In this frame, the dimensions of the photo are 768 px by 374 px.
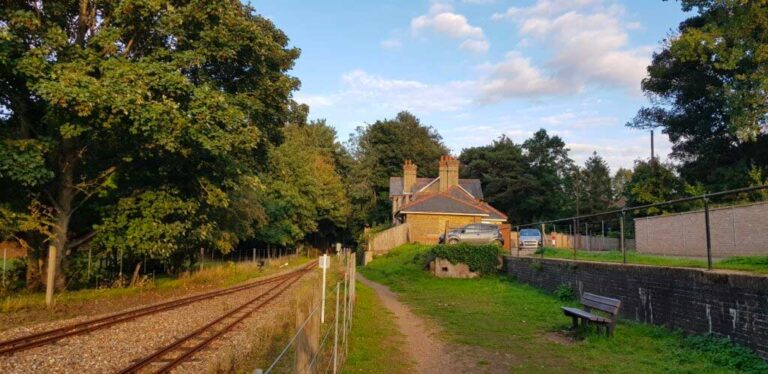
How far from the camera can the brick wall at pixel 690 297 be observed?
27.2 feet

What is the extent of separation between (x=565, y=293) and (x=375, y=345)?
7.84 meters

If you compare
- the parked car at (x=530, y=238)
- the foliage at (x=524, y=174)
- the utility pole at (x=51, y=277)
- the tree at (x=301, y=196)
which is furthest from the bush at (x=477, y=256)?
the foliage at (x=524, y=174)

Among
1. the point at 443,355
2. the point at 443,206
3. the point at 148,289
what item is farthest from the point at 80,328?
the point at 443,206

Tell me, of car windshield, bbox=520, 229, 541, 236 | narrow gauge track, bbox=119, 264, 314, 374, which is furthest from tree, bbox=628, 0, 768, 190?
narrow gauge track, bbox=119, 264, 314, 374

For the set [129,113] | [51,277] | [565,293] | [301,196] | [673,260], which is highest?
[301,196]

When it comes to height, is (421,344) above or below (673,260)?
below

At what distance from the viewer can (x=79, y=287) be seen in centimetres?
2228

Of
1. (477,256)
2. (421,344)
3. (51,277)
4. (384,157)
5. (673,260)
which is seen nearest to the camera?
(421,344)

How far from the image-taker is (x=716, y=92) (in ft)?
99.6

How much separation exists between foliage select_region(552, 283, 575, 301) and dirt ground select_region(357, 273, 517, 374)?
475 cm

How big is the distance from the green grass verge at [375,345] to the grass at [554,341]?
121 centimetres

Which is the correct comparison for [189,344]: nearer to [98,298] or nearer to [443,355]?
[443,355]

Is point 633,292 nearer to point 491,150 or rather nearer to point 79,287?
point 79,287

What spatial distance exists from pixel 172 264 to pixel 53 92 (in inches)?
623
